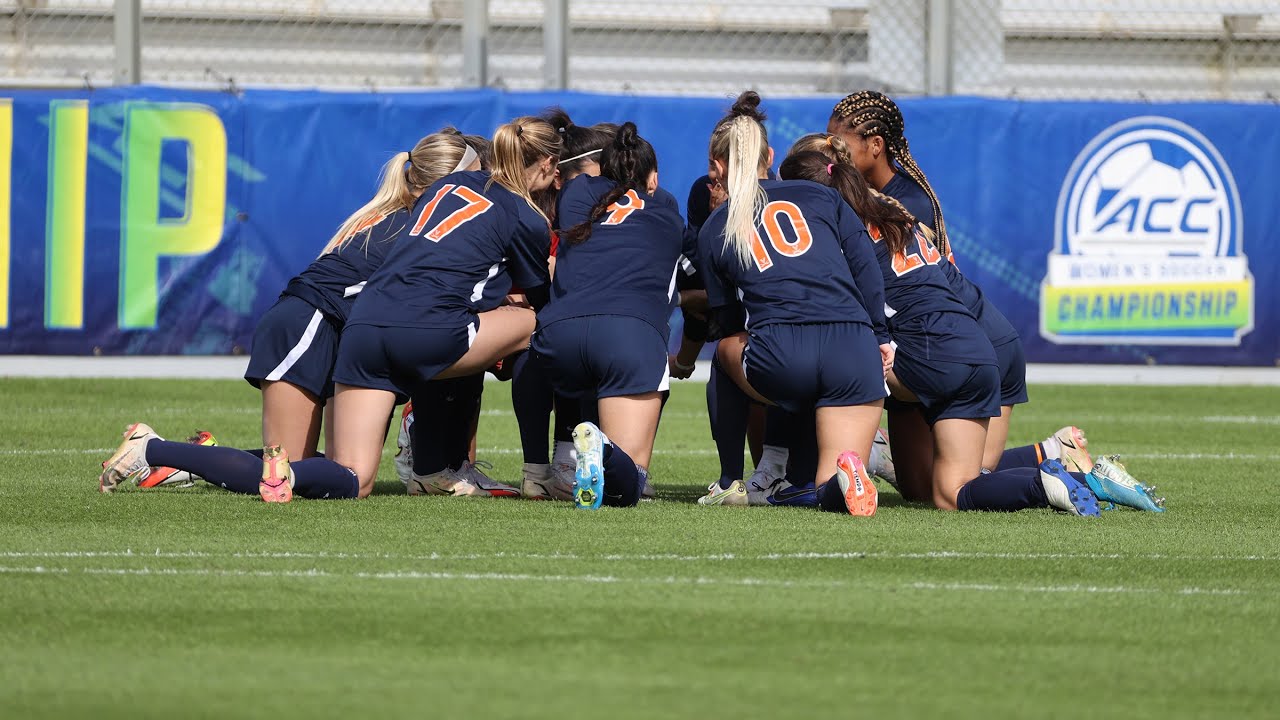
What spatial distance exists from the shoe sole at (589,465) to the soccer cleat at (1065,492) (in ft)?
5.00

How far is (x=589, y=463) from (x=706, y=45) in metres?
9.38

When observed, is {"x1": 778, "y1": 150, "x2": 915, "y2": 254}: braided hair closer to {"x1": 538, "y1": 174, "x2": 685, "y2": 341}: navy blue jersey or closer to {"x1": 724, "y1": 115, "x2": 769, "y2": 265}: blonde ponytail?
{"x1": 724, "y1": 115, "x2": 769, "y2": 265}: blonde ponytail

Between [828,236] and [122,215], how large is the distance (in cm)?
784

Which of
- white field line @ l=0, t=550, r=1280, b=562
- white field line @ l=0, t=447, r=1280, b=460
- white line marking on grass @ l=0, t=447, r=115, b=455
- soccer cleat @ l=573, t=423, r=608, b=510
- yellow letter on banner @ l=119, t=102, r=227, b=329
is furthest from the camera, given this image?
yellow letter on banner @ l=119, t=102, r=227, b=329

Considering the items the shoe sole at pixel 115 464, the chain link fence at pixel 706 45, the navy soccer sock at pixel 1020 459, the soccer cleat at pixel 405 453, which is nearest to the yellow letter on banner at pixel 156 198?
the chain link fence at pixel 706 45

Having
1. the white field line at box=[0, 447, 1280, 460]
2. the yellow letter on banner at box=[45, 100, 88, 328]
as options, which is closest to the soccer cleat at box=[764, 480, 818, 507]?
the white field line at box=[0, 447, 1280, 460]

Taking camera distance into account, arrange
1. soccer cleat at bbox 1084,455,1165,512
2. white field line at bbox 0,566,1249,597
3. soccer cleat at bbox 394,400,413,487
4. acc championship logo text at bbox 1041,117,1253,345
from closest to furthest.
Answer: white field line at bbox 0,566,1249,597 → soccer cleat at bbox 1084,455,1165,512 → soccer cleat at bbox 394,400,413,487 → acc championship logo text at bbox 1041,117,1253,345

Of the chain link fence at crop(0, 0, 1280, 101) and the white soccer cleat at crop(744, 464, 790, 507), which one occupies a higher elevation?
the chain link fence at crop(0, 0, 1280, 101)

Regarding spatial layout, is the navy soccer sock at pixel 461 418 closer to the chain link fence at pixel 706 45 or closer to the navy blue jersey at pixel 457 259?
the navy blue jersey at pixel 457 259

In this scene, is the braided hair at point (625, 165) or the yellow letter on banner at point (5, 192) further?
the yellow letter on banner at point (5, 192)

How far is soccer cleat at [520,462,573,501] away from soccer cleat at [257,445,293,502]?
92 centimetres

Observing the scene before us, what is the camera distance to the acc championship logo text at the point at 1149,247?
41.5 ft

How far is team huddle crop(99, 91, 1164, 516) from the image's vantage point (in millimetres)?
5836

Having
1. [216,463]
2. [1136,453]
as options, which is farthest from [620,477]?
[1136,453]
